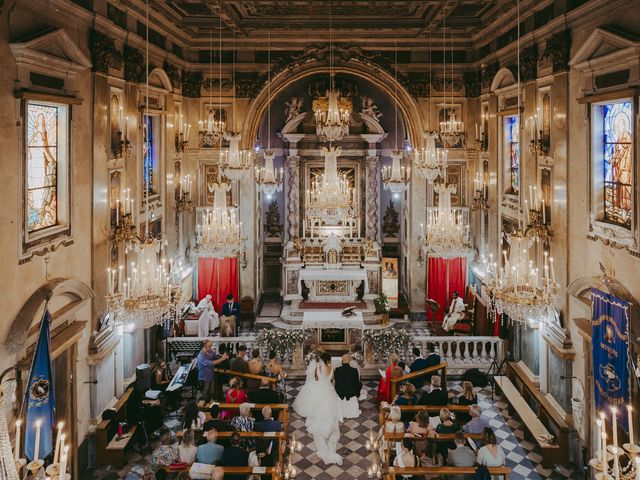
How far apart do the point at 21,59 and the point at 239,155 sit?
5.12 m

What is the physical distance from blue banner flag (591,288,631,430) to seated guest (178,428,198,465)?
5.56 m

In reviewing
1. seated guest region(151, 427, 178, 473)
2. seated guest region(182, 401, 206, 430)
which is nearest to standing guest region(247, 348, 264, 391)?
seated guest region(182, 401, 206, 430)

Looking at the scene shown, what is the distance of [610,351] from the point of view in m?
7.98

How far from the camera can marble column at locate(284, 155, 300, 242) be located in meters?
19.0

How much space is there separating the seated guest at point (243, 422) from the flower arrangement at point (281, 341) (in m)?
4.05

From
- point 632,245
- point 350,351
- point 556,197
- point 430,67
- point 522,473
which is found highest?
point 430,67

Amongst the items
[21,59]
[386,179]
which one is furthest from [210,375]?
[21,59]

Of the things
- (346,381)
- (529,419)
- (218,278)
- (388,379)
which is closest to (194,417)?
(346,381)

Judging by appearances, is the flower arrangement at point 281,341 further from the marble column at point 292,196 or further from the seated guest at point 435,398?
the marble column at point 292,196

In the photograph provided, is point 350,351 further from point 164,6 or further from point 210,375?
point 164,6

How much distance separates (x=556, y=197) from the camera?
33.8 ft

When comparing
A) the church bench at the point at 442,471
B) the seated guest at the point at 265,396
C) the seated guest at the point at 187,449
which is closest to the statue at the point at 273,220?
the seated guest at the point at 265,396

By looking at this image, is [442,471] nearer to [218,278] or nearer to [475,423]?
[475,423]

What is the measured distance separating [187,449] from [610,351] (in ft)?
19.5
